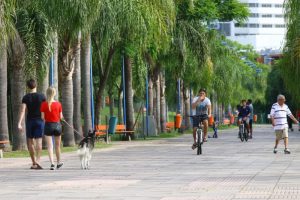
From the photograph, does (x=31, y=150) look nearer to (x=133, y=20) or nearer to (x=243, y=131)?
(x=133, y=20)

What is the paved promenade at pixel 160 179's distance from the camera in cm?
Answer: 1302

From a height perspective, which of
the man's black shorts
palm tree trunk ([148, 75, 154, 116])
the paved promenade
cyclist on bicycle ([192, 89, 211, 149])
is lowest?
the paved promenade

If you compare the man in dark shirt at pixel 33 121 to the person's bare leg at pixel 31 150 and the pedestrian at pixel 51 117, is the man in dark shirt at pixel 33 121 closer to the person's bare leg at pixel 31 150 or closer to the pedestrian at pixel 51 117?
the person's bare leg at pixel 31 150

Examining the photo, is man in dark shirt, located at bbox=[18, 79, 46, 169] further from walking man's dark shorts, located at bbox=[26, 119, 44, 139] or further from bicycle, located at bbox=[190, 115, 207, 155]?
bicycle, located at bbox=[190, 115, 207, 155]

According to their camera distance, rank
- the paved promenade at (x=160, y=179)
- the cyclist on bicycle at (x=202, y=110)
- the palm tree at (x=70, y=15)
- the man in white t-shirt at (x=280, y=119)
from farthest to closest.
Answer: the man in white t-shirt at (x=280, y=119) → the cyclist on bicycle at (x=202, y=110) → the palm tree at (x=70, y=15) → the paved promenade at (x=160, y=179)

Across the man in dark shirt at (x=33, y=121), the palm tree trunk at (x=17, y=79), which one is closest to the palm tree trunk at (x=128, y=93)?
the palm tree trunk at (x=17, y=79)

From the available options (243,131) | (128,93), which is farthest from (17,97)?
Answer: (128,93)

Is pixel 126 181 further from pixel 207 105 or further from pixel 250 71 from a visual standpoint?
pixel 250 71

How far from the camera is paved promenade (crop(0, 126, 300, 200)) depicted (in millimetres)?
13016

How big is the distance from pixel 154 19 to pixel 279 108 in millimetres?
6790

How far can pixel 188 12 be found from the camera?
44.7 metres

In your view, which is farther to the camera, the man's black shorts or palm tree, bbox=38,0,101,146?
palm tree, bbox=38,0,101,146

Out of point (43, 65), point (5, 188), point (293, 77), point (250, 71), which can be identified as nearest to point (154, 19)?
point (43, 65)

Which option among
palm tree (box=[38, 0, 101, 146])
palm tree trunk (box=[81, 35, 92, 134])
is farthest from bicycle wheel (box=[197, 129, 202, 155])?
palm tree trunk (box=[81, 35, 92, 134])
